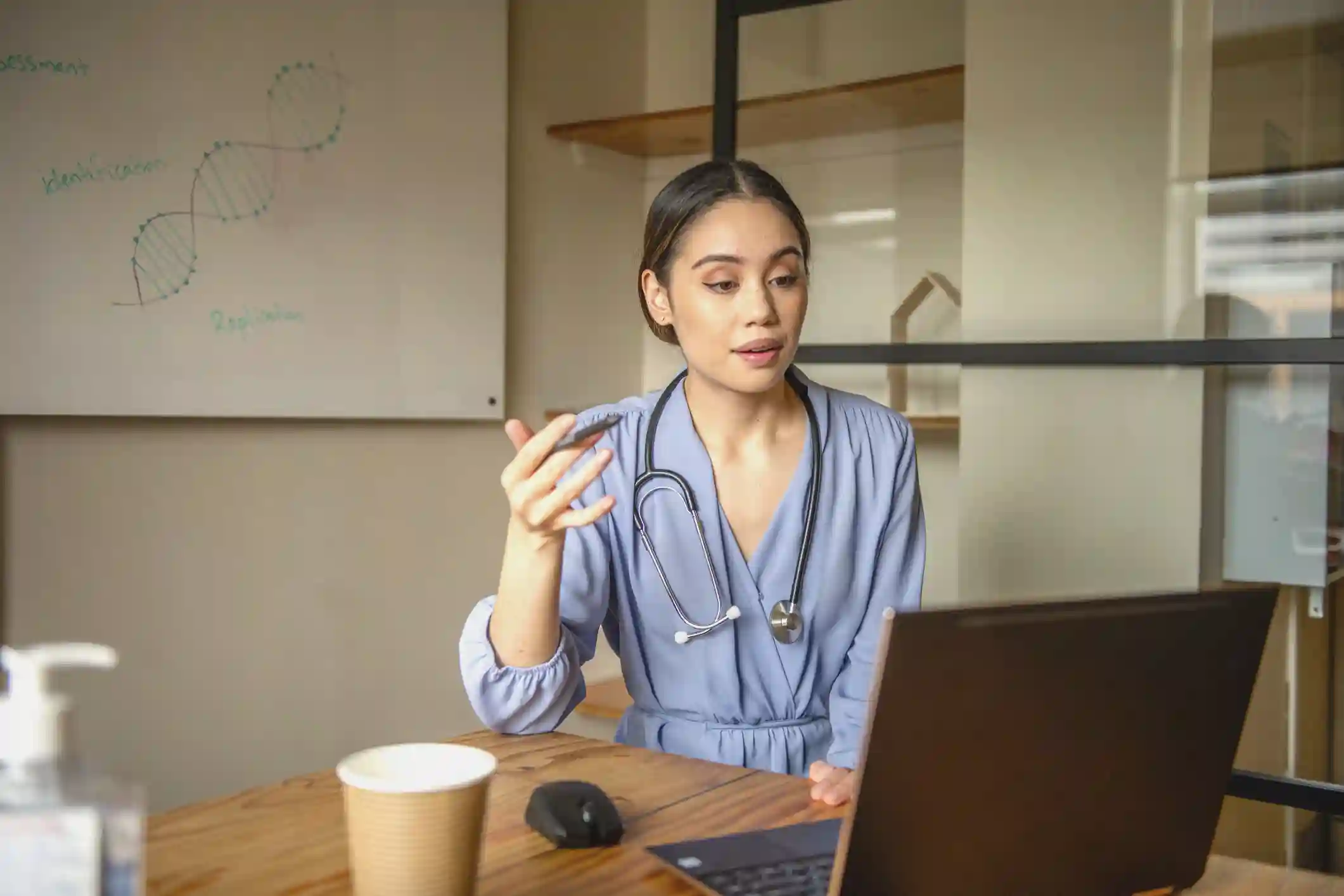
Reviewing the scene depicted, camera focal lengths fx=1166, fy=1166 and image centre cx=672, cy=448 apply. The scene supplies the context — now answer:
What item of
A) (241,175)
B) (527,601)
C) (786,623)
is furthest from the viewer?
(241,175)

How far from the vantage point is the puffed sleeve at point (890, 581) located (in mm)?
1449

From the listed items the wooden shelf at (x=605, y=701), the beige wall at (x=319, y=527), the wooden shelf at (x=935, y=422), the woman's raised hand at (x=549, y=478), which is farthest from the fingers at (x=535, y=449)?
the wooden shelf at (x=605, y=701)

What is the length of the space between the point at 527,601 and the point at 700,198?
601 mm

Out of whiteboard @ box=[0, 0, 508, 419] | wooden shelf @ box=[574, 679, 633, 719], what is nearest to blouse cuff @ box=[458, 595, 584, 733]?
whiteboard @ box=[0, 0, 508, 419]

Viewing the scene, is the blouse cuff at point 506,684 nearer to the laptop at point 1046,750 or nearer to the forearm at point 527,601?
the forearm at point 527,601

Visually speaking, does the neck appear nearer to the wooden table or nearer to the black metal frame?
the wooden table

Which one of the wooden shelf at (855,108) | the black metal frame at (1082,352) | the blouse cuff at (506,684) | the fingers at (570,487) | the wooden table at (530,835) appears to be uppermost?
the wooden shelf at (855,108)

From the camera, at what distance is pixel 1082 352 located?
82.8 inches

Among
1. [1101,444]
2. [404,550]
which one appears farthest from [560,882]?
[404,550]

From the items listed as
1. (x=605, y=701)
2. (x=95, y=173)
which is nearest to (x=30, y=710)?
(x=95, y=173)

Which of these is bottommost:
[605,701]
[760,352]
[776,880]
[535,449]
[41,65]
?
[605,701]

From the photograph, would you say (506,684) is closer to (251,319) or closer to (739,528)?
(739,528)

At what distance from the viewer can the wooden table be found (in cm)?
85

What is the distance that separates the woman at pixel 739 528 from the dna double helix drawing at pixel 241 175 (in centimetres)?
115
